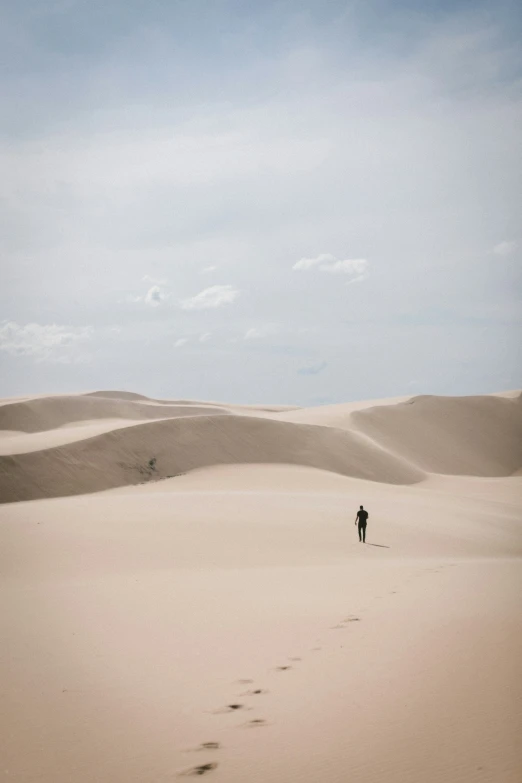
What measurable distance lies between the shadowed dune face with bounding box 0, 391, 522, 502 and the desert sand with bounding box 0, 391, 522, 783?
602 centimetres

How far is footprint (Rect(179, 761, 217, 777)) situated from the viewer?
4.39 metres

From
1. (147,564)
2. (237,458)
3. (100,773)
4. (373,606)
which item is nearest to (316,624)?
(373,606)

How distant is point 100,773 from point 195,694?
1.48m

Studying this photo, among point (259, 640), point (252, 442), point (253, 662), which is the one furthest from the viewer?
point (252, 442)

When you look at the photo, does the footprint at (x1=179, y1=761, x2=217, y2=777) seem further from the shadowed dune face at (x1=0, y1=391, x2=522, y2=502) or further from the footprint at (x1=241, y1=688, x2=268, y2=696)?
the shadowed dune face at (x1=0, y1=391, x2=522, y2=502)

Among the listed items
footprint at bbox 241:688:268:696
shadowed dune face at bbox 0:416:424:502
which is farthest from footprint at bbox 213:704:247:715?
shadowed dune face at bbox 0:416:424:502

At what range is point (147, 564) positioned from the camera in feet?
43.4

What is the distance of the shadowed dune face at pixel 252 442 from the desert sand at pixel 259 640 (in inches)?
237

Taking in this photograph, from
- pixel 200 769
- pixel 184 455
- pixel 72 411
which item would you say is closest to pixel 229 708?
pixel 200 769

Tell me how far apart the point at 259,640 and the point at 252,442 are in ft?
85.4

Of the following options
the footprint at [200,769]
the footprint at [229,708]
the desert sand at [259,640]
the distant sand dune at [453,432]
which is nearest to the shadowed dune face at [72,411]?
the distant sand dune at [453,432]

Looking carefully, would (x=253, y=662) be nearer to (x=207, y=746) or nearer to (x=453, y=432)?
(x=207, y=746)

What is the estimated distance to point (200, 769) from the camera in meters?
4.45

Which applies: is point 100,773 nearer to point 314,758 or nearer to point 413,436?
point 314,758
